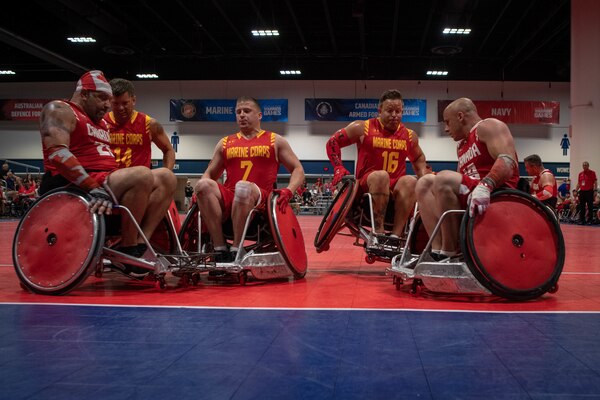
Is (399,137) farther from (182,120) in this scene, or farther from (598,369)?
(182,120)

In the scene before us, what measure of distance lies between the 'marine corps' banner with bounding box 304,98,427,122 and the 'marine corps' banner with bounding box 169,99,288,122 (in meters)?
1.28

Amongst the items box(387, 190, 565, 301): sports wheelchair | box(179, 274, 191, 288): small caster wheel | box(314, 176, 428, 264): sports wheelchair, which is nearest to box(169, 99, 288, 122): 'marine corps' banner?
box(314, 176, 428, 264): sports wheelchair

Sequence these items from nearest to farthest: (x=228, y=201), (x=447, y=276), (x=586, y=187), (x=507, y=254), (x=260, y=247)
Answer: (x=507, y=254), (x=447, y=276), (x=228, y=201), (x=260, y=247), (x=586, y=187)

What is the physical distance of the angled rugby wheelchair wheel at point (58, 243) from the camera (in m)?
3.41

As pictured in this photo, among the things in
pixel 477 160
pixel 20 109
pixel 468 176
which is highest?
pixel 20 109

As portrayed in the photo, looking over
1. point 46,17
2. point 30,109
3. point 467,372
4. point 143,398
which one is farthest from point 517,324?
point 30,109

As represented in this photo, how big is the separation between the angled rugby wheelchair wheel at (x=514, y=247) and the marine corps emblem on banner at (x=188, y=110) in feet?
73.8

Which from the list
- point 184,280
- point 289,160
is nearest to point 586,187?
point 289,160

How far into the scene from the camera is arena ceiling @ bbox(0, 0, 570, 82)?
1747 centimetres

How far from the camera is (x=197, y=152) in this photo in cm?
2506

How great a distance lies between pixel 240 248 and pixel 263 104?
20.7 meters

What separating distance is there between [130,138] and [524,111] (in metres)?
22.4

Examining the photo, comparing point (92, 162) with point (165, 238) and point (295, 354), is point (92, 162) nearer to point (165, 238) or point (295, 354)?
point (165, 238)

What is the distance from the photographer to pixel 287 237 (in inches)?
168
